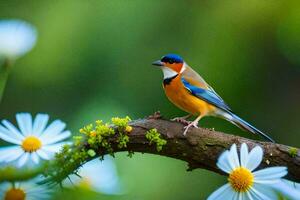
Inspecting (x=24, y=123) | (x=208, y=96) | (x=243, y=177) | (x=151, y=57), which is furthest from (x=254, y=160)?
(x=151, y=57)

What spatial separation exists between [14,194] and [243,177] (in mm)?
112

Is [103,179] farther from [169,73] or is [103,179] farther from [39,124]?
[169,73]

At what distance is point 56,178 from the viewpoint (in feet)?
Answer: 0.55

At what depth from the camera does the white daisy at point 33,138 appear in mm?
253

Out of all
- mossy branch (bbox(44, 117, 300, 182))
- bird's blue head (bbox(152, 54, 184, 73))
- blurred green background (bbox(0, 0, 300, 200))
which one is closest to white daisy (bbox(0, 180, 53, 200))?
mossy branch (bbox(44, 117, 300, 182))

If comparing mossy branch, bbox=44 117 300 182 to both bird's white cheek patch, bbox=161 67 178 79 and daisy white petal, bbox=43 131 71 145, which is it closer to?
daisy white petal, bbox=43 131 71 145

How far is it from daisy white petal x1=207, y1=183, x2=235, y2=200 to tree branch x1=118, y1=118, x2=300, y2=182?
24 cm

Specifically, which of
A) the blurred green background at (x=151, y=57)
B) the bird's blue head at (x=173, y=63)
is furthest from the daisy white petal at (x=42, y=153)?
the blurred green background at (x=151, y=57)

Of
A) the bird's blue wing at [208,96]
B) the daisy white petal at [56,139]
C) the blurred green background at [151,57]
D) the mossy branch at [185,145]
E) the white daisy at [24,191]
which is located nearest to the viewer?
the white daisy at [24,191]

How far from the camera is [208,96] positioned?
90 cm

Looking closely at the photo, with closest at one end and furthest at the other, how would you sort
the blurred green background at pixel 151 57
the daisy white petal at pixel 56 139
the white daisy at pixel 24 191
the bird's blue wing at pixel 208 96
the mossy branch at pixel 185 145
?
the white daisy at pixel 24 191
the daisy white petal at pixel 56 139
the mossy branch at pixel 185 145
the bird's blue wing at pixel 208 96
the blurred green background at pixel 151 57

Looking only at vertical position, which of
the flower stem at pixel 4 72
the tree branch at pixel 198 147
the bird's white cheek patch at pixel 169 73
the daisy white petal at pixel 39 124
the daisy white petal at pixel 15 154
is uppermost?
the bird's white cheek patch at pixel 169 73

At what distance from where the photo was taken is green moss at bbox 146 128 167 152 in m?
0.51

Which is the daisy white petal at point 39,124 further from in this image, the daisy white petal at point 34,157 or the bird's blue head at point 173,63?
the bird's blue head at point 173,63
